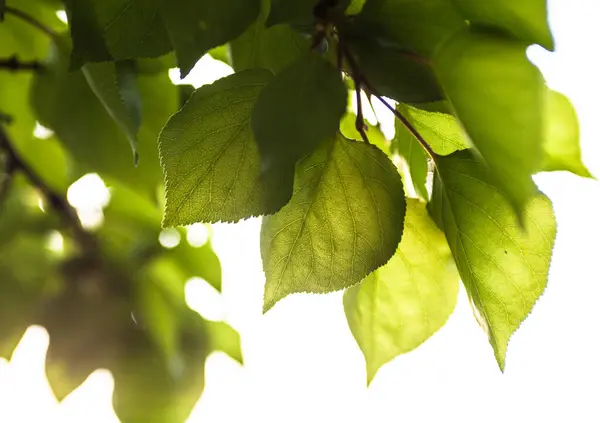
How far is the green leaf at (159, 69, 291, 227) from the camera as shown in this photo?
0.16 m

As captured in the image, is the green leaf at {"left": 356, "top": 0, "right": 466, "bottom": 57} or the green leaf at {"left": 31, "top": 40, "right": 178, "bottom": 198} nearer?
the green leaf at {"left": 356, "top": 0, "right": 466, "bottom": 57}

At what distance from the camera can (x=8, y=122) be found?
33cm

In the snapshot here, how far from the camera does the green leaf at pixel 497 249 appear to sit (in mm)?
176

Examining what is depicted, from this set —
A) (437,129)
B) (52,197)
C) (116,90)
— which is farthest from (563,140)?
(52,197)

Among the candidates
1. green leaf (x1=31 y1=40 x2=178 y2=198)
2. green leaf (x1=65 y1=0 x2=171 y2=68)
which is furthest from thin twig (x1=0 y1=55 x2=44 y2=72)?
green leaf (x1=65 y1=0 x2=171 y2=68)

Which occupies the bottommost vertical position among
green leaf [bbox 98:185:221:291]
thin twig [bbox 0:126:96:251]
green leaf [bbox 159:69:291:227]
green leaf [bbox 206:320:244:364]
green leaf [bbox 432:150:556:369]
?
green leaf [bbox 206:320:244:364]

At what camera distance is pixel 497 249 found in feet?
0.59

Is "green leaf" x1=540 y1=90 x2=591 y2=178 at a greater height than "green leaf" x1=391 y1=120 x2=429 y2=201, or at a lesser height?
greater

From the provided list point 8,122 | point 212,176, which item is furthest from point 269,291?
point 8,122

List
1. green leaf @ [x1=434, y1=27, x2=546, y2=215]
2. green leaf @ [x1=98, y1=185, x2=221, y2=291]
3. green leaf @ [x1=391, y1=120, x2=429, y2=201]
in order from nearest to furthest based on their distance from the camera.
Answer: green leaf @ [x1=434, y1=27, x2=546, y2=215] < green leaf @ [x1=391, y1=120, x2=429, y2=201] < green leaf @ [x1=98, y1=185, x2=221, y2=291]

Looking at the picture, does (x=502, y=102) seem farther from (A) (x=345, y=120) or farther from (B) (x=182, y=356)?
(B) (x=182, y=356)

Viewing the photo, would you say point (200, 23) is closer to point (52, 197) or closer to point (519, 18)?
point (519, 18)

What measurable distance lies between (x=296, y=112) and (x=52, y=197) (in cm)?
25

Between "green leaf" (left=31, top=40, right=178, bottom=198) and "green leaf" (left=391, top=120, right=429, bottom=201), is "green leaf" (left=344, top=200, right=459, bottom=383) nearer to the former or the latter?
"green leaf" (left=391, top=120, right=429, bottom=201)
